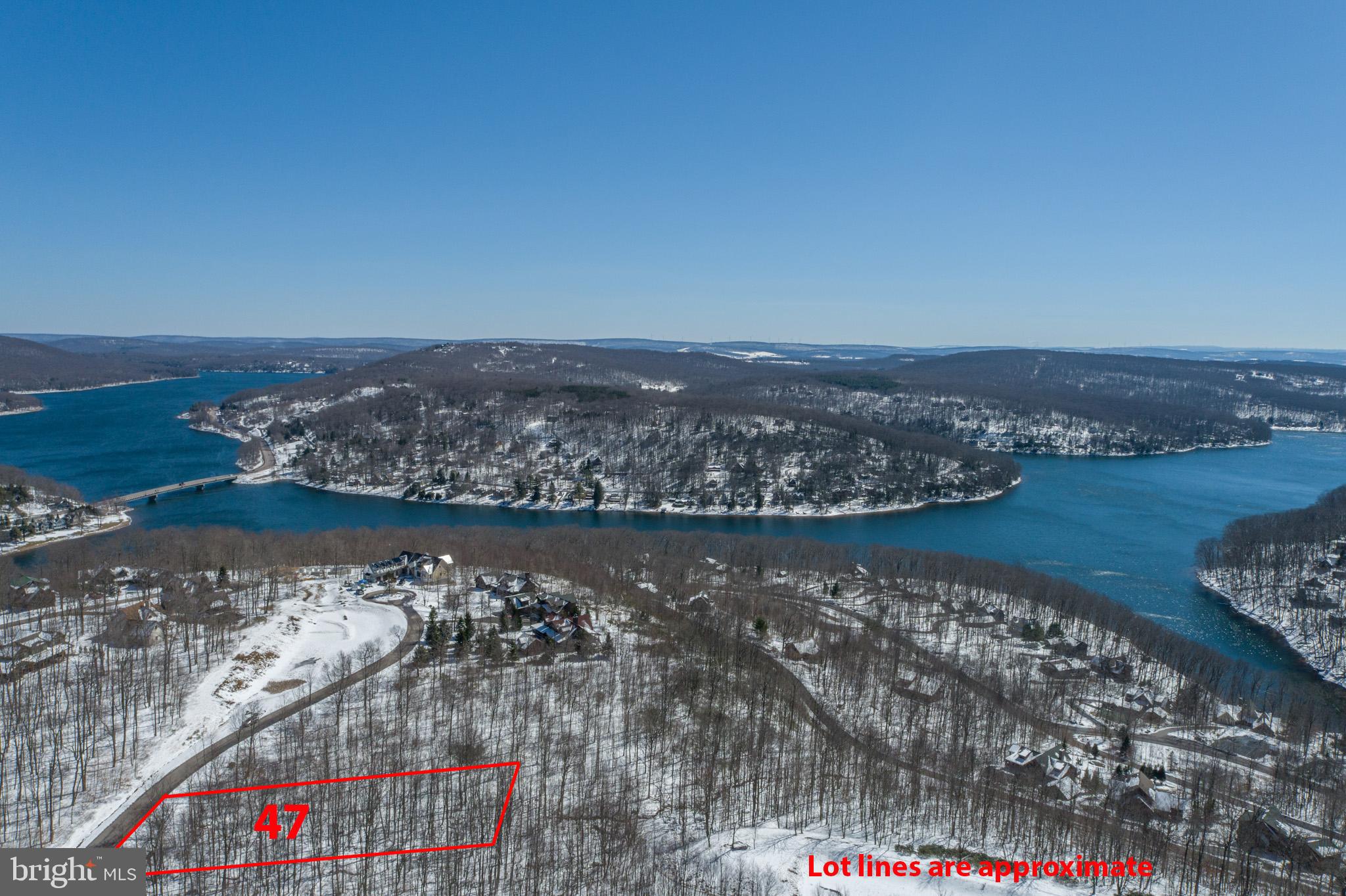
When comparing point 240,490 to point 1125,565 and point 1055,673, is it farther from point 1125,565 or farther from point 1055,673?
point 1125,565

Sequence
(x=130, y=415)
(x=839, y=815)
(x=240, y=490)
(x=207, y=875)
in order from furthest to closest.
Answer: (x=130, y=415) < (x=240, y=490) < (x=839, y=815) < (x=207, y=875)

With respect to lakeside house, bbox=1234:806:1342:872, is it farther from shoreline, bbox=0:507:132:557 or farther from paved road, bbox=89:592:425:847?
shoreline, bbox=0:507:132:557

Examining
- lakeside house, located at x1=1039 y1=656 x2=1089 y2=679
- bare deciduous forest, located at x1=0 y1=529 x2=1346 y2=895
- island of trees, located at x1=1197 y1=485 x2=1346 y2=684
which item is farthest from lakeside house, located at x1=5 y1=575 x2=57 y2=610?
island of trees, located at x1=1197 y1=485 x2=1346 y2=684

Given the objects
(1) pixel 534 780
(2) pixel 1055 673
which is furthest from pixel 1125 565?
(1) pixel 534 780

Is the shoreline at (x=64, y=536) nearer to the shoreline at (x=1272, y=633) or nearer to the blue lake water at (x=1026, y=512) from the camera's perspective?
the blue lake water at (x=1026, y=512)

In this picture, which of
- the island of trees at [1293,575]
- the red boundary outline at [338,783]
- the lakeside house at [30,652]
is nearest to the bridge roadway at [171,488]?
the lakeside house at [30,652]

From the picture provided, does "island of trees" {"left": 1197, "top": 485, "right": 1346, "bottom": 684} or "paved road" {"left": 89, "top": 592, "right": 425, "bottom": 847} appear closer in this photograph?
"paved road" {"left": 89, "top": 592, "right": 425, "bottom": 847}
